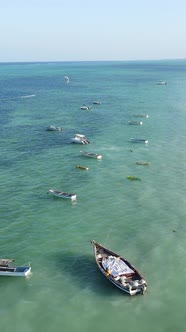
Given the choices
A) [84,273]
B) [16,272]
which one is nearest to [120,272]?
[84,273]

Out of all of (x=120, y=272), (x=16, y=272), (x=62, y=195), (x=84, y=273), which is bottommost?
(x=84, y=273)

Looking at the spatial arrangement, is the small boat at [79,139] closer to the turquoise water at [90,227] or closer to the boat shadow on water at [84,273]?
the turquoise water at [90,227]

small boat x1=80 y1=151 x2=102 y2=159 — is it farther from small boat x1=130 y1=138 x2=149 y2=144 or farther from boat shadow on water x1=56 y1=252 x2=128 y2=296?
boat shadow on water x1=56 y1=252 x2=128 y2=296

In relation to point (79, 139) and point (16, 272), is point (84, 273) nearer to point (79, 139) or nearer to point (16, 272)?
point (16, 272)

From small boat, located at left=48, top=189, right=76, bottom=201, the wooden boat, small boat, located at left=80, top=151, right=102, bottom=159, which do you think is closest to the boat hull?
the wooden boat

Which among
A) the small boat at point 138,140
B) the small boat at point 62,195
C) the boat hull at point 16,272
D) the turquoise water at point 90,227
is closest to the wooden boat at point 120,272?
the turquoise water at point 90,227

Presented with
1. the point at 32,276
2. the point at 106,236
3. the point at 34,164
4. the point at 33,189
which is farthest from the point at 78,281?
the point at 34,164
